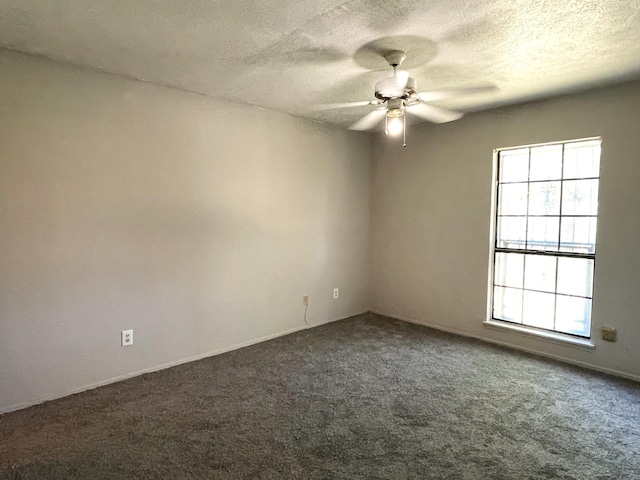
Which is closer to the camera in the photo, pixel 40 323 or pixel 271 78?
pixel 40 323

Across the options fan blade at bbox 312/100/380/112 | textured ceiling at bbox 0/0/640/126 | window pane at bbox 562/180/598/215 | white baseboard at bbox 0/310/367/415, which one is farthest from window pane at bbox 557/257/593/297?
white baseboard at bbox 0/310/367/415

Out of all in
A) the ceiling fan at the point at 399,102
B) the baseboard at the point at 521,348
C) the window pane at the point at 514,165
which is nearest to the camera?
the ceiling fan at the point at 399,102

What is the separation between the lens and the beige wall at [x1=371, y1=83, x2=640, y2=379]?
2.97 metres

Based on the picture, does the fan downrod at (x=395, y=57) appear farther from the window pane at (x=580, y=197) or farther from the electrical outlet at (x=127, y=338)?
the electrical outlet at (x=127, y=338)

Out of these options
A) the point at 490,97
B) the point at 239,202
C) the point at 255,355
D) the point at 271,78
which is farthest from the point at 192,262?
the point at 490,97

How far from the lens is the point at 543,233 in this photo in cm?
355

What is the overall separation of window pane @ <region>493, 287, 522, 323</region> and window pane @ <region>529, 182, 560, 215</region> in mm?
818

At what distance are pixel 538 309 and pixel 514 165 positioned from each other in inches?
55.8

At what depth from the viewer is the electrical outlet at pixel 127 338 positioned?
9.55ft

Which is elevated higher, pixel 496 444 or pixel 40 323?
pixel 40 323

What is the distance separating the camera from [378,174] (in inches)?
187

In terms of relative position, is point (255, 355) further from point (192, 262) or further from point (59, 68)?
point (59, 68)

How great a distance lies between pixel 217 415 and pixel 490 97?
331 cm

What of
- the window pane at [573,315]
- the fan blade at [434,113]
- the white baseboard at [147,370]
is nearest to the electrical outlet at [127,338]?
the white baseboard at [147,370]
